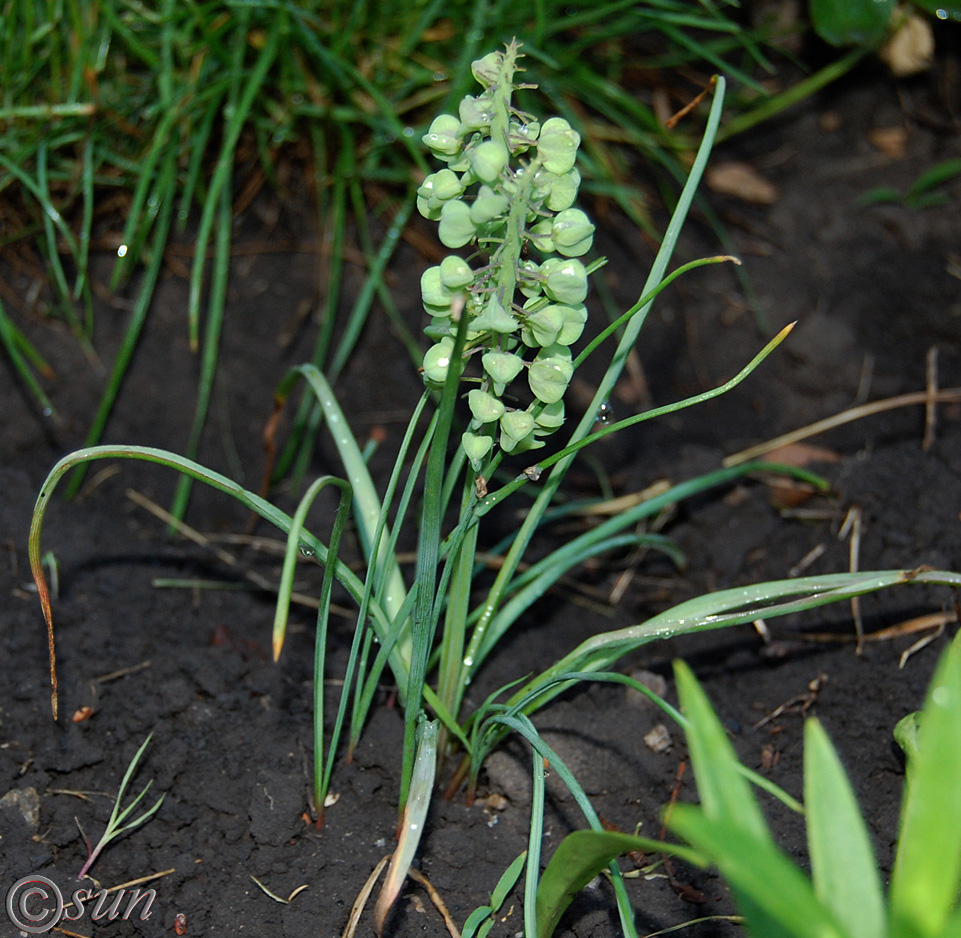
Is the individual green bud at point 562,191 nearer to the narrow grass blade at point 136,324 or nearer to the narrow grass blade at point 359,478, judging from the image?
the narrow grass blade at point 359,478

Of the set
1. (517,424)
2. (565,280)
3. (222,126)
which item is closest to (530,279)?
(565,280)

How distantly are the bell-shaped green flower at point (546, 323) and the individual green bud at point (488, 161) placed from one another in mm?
136

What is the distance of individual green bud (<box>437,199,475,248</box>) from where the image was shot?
2.64ft

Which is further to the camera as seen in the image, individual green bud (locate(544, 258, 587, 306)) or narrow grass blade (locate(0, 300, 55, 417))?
narrow grass blade (locate(0, 300, 55, 417))

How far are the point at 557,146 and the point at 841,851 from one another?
62 cm

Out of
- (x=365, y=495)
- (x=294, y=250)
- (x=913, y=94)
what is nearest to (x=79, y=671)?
(x=365, y=495)

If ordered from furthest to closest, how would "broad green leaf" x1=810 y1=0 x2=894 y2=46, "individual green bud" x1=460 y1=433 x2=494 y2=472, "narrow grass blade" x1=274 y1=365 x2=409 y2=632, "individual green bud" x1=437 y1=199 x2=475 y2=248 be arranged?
"broad green leaf" x1=810 y1=0 x2=894 y2=46 < "narrow grass blade" x1=274 y1=365 x2=409 y2=632 < "individual green bud" x1=460 y1=433 x2=494 y2=472 < "individual green bud" x1=437 y1=199 x2=475 y2=248

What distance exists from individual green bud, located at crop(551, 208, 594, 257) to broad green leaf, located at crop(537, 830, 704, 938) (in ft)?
1.71

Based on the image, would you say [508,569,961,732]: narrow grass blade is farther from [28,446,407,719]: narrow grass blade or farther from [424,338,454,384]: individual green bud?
[424,338,454,384]: individual green bud

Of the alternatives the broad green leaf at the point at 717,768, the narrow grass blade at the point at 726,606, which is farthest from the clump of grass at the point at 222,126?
the broad green leaf at the point at 717,768

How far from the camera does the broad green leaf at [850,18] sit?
201cm

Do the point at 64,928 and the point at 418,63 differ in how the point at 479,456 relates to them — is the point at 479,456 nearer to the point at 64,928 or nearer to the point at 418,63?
the point at 64,928

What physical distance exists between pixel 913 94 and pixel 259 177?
67.4 inches

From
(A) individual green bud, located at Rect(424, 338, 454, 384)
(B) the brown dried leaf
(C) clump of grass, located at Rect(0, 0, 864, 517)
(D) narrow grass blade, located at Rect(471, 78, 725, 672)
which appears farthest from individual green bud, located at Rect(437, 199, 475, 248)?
(B) the brown dried leaf
